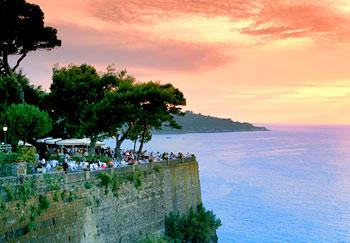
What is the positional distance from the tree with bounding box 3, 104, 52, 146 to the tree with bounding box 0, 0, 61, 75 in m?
7.95

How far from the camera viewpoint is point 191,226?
105 ft

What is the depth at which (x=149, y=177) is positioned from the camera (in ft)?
95.6

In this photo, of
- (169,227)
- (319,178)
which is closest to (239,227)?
(169,227)

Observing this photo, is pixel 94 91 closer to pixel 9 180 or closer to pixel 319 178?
pixel 9 180

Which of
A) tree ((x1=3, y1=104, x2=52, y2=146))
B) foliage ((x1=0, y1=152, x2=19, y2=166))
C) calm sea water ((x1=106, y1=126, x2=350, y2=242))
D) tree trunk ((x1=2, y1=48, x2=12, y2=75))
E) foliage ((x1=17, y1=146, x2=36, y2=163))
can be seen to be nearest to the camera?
foliage ((x1=0, y1=152, x2=19, y2=166))

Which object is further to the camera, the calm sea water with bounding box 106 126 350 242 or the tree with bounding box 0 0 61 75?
the calm sea water with bounding box 106 126 350 242

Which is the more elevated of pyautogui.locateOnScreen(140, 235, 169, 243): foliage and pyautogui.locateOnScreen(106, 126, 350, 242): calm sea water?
pyautogui.locateOnScreen(140, 235, 169, 243): foliage

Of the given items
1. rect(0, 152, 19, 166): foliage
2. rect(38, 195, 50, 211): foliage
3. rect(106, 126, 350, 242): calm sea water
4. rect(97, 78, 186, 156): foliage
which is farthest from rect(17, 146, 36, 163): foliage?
rect(106, 126, 350, 242): calm sea water

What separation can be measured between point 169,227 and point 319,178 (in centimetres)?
6428

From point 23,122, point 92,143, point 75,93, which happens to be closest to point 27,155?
point 23,122

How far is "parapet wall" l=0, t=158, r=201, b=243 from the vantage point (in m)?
19.0

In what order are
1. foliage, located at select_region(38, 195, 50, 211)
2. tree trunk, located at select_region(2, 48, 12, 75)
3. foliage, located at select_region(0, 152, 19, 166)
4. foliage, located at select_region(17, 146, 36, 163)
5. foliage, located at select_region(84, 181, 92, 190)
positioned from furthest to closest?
tree trunk, located at select_region(2, 48, 12, 75), foliage, located at select_region(84, 181, 92, 190), foliage, located at select_region(17, 146, 36, 163), foliage, located at select_region(0, 152, 19, 166), foliage, located at select_region(38, 195, 50, 211)

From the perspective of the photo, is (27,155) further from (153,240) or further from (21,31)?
(21,31)

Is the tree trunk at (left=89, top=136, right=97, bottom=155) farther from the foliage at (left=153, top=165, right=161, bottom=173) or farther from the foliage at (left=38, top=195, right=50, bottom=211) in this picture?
the foliage at (left=38, top=195, right=50, bottom=211)
